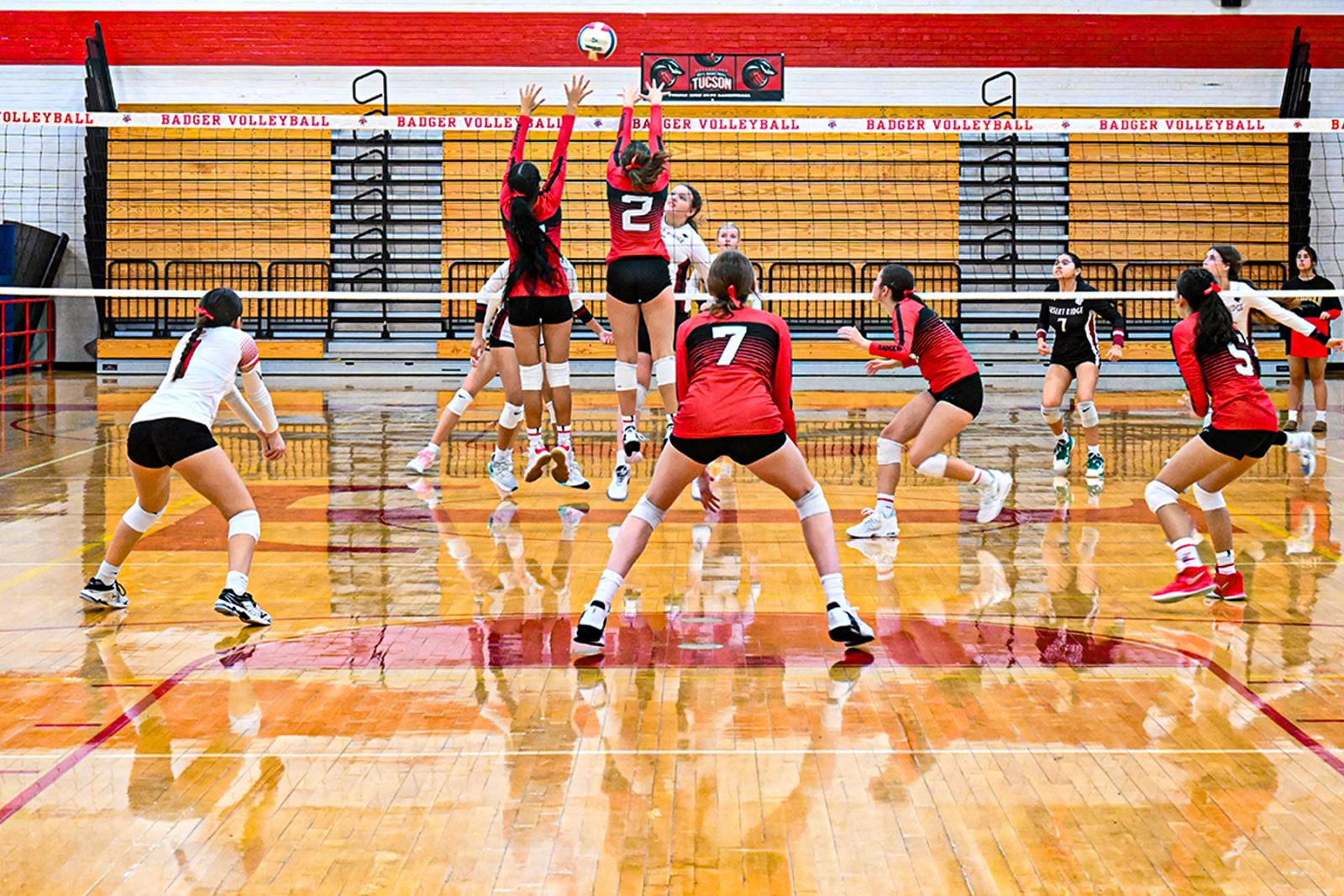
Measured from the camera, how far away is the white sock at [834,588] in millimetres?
5914

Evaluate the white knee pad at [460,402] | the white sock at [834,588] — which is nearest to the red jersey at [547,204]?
the white knee pad at [460,402]

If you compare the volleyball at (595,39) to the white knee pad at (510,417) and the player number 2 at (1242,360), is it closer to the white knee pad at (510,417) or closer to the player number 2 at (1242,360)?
the white knee pad at (510,417)

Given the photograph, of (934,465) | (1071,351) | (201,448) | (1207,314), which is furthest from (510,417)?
(1207,314)

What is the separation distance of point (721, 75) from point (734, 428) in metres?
16.2

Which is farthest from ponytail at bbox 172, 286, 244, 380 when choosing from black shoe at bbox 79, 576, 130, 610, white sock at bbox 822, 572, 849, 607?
white sock at bbox 822, 572, 849, 607

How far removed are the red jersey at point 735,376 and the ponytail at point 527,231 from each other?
10.3ft

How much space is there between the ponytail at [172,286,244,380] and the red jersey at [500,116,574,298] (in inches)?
101

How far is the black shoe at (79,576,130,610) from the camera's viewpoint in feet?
21.6

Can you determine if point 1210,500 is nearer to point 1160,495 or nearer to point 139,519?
point 1160,495

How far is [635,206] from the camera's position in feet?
28.0

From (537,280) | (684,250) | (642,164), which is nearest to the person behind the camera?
(642,164)

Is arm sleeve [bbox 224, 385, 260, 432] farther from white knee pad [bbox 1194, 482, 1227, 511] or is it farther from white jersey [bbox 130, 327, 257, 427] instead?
white knee pad [bbox 1194, 482, 1227, 511]

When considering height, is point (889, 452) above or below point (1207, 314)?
below

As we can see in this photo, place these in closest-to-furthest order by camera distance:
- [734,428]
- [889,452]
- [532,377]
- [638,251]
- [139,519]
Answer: [734,428]
[139,519]
[889,452]
[638,251]
[532,377]
